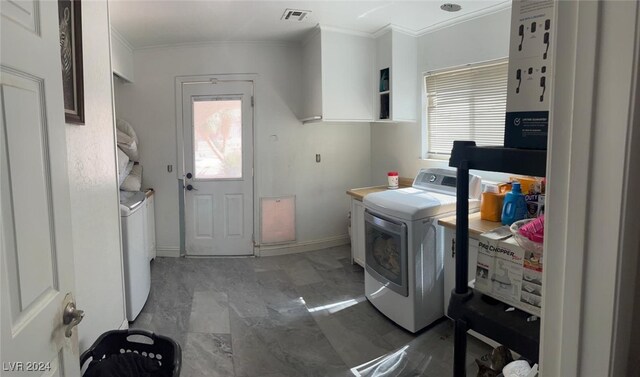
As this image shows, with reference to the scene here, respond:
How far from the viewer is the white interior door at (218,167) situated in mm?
4078

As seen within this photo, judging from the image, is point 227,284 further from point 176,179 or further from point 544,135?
point 544,135

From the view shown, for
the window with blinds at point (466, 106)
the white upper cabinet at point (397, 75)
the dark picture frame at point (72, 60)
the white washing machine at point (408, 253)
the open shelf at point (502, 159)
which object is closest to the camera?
the open shelf at point (502, 159)

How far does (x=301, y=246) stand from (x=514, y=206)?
263cm

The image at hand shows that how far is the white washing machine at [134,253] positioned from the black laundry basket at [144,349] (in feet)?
2.75

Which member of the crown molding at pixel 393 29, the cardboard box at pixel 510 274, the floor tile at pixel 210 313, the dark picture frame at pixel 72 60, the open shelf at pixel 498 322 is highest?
the crown molding at pixel 393 29

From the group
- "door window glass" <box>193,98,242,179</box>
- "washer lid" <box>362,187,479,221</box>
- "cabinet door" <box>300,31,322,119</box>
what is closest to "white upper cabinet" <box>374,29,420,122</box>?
"cabinet door" <box>300,31,322,119</box>

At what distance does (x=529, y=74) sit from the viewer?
2.44ft

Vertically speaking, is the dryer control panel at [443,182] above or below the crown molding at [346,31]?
below

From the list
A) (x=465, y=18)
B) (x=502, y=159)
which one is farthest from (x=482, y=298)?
(x=465, y=18)

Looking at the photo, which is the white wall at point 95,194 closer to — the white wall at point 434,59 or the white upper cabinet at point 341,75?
the white upper cabinet at point 341,75

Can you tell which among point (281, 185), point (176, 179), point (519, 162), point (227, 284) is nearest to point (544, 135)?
point (519, 162)

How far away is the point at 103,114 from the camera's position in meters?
2.09

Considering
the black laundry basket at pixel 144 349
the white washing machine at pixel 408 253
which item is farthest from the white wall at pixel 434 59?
the black laundry basket at pixel 144 349

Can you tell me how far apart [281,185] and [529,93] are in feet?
11.9
